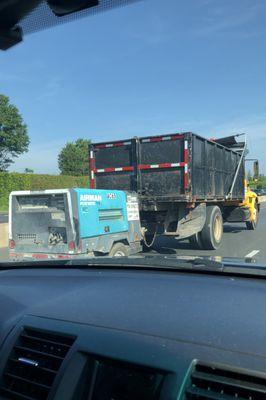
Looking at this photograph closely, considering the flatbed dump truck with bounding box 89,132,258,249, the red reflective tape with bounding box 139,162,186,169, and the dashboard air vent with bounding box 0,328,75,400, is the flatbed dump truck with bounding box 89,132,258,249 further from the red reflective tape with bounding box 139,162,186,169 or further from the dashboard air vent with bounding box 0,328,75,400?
the dashboard air vent with bounding box 0,328,75,400

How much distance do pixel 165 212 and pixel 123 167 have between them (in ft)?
5.05

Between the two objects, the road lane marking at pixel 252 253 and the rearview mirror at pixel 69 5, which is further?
the road lane marking at pixel 252 253

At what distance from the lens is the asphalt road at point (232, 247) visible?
12303mm

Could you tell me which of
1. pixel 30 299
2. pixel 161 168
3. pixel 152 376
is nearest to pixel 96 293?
pixel 30 299

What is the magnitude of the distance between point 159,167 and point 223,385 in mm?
10281

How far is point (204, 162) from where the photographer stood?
12.5m

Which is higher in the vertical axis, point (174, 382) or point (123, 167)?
point (123, 167)

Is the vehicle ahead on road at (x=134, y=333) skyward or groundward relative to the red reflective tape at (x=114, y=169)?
groundward

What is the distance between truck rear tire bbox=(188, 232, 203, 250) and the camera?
1282cm

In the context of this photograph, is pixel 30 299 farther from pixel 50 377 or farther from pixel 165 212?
pixel 165 212

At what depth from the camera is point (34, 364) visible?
205 cm

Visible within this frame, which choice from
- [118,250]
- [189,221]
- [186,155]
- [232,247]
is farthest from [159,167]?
[232,247]

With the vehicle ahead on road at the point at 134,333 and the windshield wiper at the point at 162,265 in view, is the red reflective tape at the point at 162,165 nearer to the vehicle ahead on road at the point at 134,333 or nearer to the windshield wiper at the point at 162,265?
the windshield wiper at the point at 162,265

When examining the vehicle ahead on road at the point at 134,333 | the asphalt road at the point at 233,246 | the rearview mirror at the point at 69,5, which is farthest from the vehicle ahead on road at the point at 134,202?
the rearview mirror at the point at 69,5
